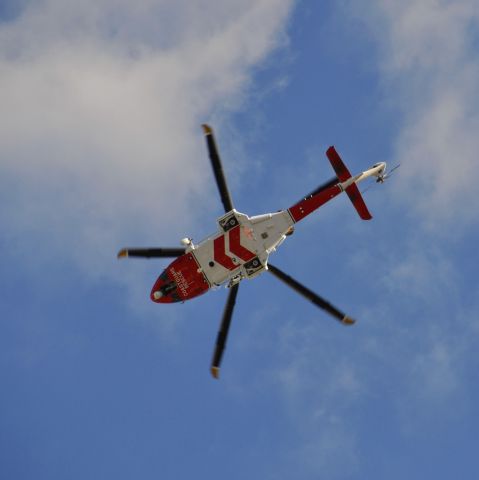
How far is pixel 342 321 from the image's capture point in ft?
165

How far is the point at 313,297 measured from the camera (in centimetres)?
5009

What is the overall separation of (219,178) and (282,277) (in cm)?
824

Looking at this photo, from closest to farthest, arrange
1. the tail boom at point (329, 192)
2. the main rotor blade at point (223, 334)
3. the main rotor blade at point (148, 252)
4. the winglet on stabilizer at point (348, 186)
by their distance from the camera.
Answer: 1. the main rotor blade at point (148, 252)
2. the winglet on stabilizer at point (348, 186)
3. the tail boom at point (329, 192)
4. the main rotor blade at point (223, 334)

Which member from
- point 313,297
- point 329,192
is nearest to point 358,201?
point 329,192

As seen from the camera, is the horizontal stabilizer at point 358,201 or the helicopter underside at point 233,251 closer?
the helicopter underside at point 233,251

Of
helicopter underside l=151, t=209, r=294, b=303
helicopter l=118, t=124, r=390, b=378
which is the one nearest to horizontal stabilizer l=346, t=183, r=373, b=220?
helicopter l=118, t=124, r=390, b=378

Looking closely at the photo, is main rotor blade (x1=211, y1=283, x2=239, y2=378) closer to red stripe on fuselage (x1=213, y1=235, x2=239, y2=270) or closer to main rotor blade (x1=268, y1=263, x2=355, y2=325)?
red stripe on fuselage (x1=213, y1=235, x2=239, y2=270)

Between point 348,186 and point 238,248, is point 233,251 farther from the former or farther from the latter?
point 348,186

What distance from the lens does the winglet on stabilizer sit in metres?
49.8

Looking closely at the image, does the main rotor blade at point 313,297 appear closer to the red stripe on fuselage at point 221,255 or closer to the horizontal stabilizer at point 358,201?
the red stripe on fuselage at point 221,255

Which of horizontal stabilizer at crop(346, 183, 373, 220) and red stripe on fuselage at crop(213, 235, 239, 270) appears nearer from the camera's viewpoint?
red stripe on fuselage at crop(213, 235, 239, 270)

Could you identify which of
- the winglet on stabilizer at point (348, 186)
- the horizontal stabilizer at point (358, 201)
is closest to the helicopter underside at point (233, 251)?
the winglet on stabilizer at point (348, 186)

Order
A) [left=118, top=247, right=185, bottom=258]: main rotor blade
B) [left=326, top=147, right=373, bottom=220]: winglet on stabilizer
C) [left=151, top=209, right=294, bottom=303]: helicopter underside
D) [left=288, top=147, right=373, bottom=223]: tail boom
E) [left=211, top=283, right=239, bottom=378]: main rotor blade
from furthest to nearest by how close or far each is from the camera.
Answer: [left=211, top=283, right=239, bottom=378]: main rotor blade, [left=151, top=209, right=294, bottom=303]: helicopter underside, [left=288, top=147, right=373, bottom=223]: tail boom, [left=326, top=147, right=373, bottom=220]: winglet on stabilizer, [left=118, top=247, right=185, bottom=258]: main rotor blade

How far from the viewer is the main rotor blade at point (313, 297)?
5006cm
